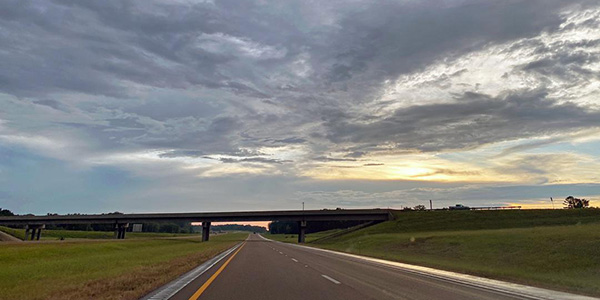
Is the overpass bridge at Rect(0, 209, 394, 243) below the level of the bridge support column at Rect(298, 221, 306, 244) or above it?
above

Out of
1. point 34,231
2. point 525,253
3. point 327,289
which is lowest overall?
point 34,231

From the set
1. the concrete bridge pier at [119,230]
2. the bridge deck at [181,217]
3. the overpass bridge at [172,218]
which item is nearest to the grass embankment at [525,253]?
the overpass bridge at [172,218]

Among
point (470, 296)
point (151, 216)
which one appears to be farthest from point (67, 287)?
point (151, 216)

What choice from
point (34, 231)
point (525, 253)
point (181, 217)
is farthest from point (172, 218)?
point (525, 253)

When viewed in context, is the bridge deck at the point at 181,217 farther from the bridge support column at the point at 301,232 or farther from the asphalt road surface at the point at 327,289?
the asphalt road surface at the point at 327,289

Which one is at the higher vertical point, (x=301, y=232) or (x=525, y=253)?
(x=301, y=232)

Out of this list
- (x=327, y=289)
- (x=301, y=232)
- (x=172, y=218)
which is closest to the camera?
(x=327, y=289)

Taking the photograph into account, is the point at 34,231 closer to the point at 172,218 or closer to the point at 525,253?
the point at 172,218

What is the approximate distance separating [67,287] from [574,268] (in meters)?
23.1

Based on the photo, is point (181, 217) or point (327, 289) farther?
point (181, 217)

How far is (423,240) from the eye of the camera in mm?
47031

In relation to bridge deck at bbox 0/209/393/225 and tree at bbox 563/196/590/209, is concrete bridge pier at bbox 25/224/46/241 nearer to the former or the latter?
bridge deck at bbox 0/209/393/225

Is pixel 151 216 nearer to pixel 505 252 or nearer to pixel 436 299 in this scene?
pixel 505 252

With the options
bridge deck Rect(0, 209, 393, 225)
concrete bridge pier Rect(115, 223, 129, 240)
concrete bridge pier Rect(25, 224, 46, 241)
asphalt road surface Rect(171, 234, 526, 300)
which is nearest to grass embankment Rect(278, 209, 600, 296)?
asphalt road surface Rect(171, 234, 526, 300)
